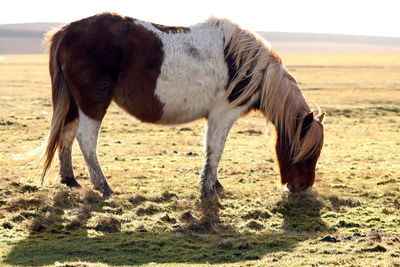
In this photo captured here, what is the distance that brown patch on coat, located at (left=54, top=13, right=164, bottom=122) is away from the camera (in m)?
7.32

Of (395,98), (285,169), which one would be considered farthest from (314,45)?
(285,169)

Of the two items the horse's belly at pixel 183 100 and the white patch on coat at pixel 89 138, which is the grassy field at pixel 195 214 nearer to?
the white patch on coat at pixel 89 138

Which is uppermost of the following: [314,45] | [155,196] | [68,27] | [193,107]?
[68,27]

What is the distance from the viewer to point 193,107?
309 inches

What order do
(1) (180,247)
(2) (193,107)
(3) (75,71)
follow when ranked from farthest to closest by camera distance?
1. (2) (193,107)
2. (3) (75,71)
3. (1) (180,247)

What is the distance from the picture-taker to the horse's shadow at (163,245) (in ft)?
18.0

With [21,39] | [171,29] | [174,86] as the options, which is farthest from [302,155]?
[21,39]

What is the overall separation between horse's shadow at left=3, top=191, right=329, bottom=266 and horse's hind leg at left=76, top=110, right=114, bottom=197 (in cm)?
90

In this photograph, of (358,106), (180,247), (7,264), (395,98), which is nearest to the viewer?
(7,264)

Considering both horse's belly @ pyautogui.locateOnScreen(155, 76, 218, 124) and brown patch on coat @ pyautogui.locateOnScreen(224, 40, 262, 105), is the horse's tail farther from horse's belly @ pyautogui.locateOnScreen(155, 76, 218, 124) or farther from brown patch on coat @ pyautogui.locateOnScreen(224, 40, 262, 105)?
brown patch on coat @ pyautogui.locateOnScreen(224, 40, 262, 105)

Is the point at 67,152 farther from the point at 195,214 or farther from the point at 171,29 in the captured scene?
the point at 171,29

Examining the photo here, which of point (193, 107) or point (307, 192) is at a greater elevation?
point (193, 107)

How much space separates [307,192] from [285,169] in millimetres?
504

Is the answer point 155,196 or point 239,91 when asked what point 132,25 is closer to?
point 239,91
